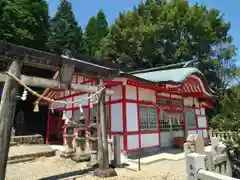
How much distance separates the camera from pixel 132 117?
9047mm

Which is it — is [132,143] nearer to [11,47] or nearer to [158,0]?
[11,47]

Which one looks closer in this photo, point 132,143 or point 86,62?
point 86,62

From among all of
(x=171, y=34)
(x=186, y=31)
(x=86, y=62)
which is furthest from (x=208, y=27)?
(x=86, y=62)

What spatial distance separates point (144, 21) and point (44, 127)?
1764 centimetres

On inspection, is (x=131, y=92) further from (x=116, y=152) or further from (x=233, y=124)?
(x=233, y=124)

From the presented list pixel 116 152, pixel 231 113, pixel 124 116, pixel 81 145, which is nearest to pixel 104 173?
pixel 116 152

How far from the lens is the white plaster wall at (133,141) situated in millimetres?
8609

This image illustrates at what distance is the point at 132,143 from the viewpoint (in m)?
Result: 8.74

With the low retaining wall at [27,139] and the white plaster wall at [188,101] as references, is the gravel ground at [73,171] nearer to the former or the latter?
the low retaining wall at [27,139]

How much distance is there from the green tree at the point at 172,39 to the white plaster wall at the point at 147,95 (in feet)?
37.1

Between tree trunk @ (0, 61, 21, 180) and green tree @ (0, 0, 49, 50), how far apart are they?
14.0m

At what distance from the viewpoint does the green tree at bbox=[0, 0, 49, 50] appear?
1725 cm

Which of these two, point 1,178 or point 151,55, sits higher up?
point 151,55

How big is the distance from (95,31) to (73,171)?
2670cm
